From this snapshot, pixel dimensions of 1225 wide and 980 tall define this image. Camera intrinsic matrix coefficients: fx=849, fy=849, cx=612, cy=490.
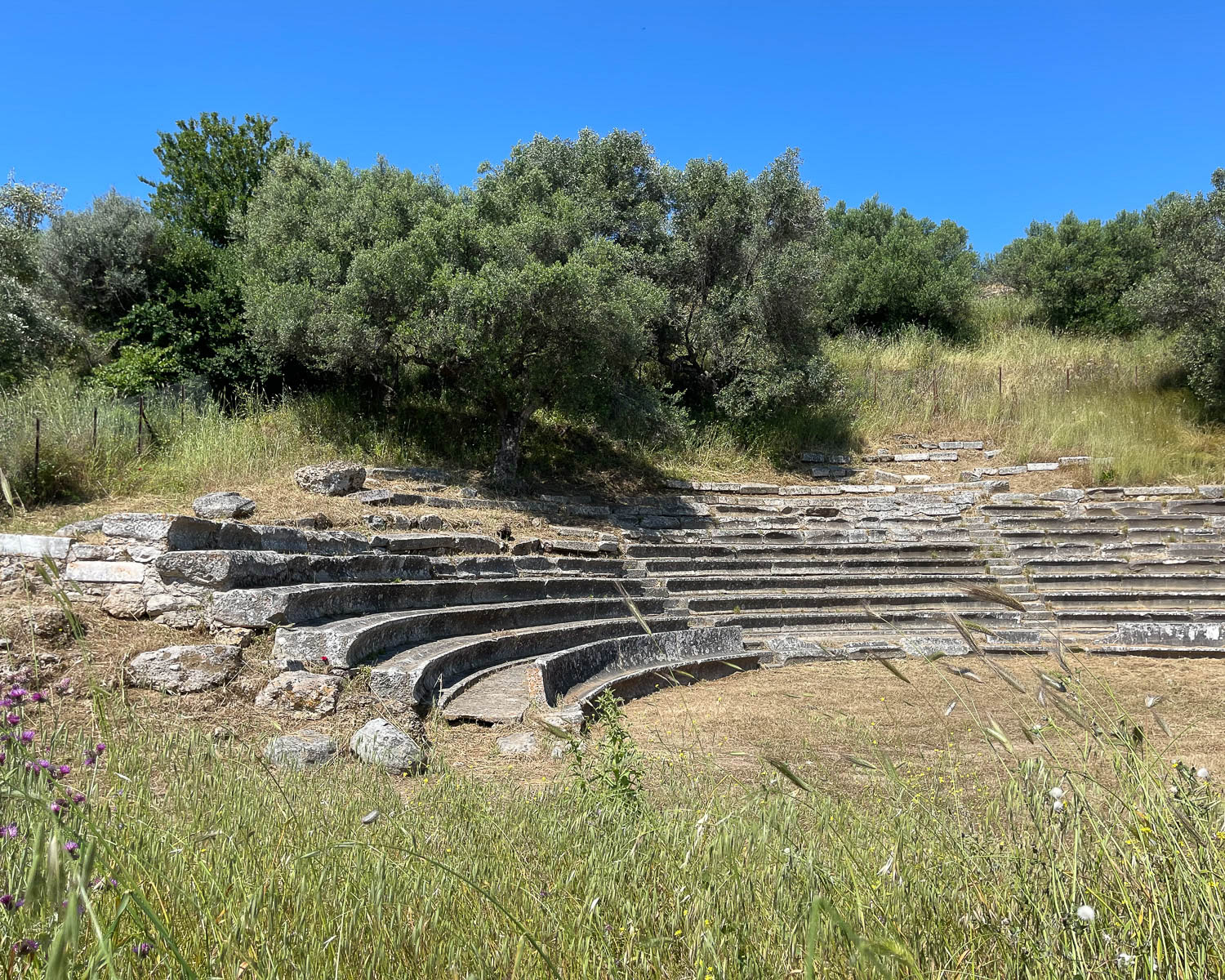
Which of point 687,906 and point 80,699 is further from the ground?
point 687,906

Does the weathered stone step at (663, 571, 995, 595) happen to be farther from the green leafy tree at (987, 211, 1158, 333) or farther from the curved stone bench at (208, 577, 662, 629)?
the green leafy tree at (987, 211, 1158, 333)

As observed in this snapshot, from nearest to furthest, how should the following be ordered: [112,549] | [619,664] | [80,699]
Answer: [80,699]
[112,549]
[619,664]

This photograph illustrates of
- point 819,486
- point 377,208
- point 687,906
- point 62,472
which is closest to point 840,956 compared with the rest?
point 687,906

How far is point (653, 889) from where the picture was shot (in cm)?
233

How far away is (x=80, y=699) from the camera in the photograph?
4.92 m

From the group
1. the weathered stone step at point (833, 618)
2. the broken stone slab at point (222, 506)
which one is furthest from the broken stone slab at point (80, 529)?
the weathered stone step at point (833, 618)

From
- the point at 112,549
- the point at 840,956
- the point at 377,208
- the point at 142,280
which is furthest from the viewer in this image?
the point at 142,280

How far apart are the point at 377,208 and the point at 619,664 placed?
32.5ft

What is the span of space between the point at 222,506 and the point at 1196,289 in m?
19.5

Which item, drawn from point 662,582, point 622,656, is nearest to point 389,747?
point 622,656

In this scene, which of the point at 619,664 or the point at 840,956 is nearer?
the point at 840,956

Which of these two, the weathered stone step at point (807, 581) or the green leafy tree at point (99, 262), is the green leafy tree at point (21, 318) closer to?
the green leafy tree at point (99, 262)

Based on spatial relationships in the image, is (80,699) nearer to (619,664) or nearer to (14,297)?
(619,664)

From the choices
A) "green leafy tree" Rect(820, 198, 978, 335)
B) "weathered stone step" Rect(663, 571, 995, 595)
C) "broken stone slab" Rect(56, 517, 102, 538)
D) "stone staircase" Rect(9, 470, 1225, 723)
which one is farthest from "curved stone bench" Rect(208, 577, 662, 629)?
"green leafy tree" Rect(820, 198, 978, 335)
